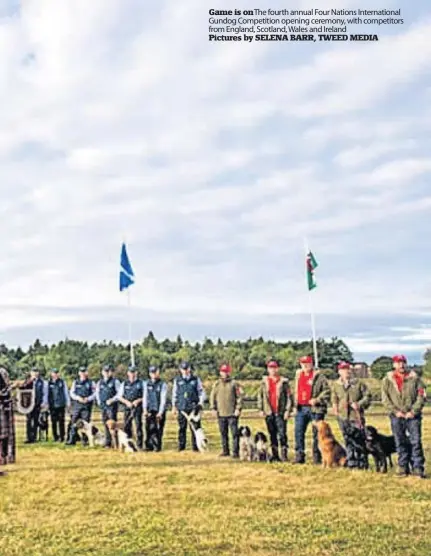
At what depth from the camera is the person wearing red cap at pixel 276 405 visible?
1441 centimetres

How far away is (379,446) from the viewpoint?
1313 centimetres

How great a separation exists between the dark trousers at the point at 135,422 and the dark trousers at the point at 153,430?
6.5 inches

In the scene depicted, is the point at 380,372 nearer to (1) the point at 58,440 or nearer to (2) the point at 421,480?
(1) the point at 58,440

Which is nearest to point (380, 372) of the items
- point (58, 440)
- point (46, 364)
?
point (58, 440)

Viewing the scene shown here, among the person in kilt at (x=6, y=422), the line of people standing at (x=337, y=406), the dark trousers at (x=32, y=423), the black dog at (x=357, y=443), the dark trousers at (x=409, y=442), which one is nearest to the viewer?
the dark trousers at (x=409, y=442)

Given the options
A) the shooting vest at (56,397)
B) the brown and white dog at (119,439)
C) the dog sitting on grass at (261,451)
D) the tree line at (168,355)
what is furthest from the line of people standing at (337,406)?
the tree line at (168,355)

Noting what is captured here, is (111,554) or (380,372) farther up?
(380,372)

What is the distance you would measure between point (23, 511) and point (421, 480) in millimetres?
5168

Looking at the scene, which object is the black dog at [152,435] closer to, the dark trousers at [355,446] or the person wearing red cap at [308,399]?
the person wearing red cap at [308,399]

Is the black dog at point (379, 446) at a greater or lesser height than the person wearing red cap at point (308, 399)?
lesser

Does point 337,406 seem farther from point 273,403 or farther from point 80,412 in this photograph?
point 80,412

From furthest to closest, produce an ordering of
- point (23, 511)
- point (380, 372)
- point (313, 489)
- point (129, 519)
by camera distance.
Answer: point (380, 372) < point (313, 489) < point (23, 511) < point (129, 519)

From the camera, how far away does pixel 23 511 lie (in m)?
10.4

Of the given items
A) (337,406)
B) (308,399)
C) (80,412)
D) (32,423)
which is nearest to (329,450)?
(337,406)
